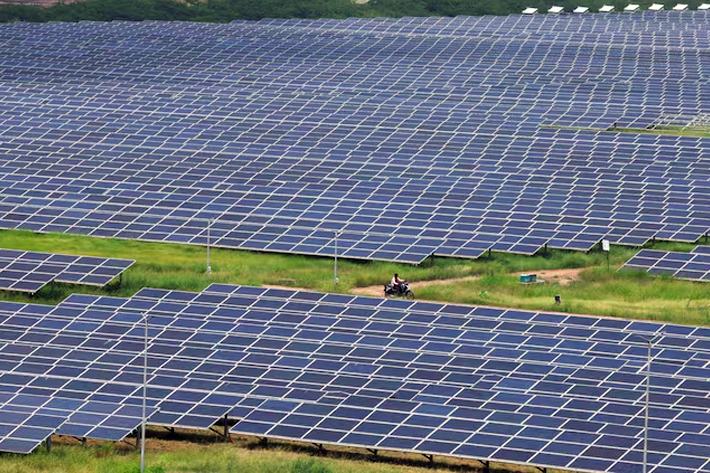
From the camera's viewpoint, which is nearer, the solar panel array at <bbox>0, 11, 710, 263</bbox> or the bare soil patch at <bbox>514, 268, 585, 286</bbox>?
the bare soil patch at <bbox>514, 268, 585, 286</bbox>

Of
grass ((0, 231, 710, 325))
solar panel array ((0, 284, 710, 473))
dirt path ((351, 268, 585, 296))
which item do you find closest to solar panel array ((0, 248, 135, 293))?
grass ((0, 231, 710, 325))

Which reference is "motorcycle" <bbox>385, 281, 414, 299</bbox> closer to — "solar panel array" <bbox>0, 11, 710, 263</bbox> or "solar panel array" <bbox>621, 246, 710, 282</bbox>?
"solar panel array" <bbox>0, 11, 710, 263</bbox>

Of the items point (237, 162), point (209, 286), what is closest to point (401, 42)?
point (237, 162)

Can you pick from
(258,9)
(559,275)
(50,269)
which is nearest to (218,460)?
(50,269)

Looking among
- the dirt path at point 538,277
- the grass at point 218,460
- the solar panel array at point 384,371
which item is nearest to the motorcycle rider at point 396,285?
the dirt path at point 538,277

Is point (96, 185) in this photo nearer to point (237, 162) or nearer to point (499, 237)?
point (237, 162)

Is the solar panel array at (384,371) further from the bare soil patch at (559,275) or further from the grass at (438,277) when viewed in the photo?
the bare soil patch at (559,275)

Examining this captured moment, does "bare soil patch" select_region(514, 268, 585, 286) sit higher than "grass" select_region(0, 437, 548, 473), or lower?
lower
